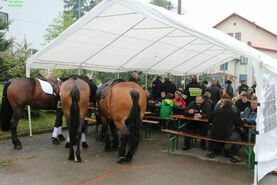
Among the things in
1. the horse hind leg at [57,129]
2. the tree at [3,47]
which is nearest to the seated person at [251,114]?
the horse hind leg at [57,129]

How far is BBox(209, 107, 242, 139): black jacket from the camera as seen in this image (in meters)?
7.16

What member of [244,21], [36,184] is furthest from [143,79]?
[244,21]

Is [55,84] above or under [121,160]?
above

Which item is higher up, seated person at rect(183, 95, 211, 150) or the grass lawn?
seated person at rect(183, 95, 211, 150)

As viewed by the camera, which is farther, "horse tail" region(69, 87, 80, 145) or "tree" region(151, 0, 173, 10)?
"tree" region(151, 0, 173, 10)

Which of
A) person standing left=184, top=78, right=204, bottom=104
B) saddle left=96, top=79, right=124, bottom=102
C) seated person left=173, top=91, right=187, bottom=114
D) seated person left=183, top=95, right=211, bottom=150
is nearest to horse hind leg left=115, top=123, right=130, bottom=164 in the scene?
saddle left=96, top=79, right=124, bottom=102

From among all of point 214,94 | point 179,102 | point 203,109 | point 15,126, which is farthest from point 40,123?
point 214,94

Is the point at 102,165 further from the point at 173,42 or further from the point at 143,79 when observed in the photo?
the point at 143,79

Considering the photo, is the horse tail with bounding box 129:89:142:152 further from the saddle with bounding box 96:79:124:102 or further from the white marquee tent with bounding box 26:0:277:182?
the white marquee tent with bounding box 26:0:277:182

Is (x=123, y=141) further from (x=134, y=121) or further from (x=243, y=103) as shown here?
(x=243, y=103)

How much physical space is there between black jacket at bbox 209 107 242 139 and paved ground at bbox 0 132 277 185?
664 millimetres

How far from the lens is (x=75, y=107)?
6906 mm

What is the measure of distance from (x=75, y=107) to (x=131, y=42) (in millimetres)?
4317

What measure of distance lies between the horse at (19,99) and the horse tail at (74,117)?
197cm
